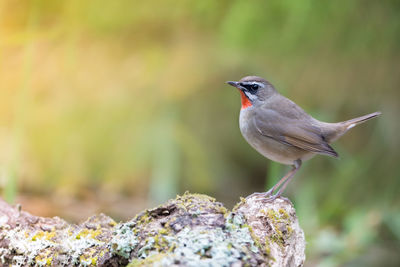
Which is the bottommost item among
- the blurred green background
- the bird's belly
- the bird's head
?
the bird's belly

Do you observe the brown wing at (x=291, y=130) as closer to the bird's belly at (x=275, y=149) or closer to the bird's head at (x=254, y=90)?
the bird's belly at (x=275, y=149)

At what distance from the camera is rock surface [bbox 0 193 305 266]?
2.05 meters

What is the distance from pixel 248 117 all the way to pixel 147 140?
2.52m

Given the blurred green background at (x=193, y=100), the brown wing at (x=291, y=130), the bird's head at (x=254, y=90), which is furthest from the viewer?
the blurred green background at (x=193, y=100)

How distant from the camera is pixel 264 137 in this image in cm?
352

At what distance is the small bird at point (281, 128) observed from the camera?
11.4 feet

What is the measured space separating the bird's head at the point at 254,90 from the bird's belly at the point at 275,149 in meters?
0.31

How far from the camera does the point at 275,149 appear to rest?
3.48 m

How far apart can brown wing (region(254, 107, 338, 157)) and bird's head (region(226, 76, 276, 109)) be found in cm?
13

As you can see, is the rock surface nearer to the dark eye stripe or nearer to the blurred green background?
the dark eye stripe

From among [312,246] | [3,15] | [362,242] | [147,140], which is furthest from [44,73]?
[362,242]

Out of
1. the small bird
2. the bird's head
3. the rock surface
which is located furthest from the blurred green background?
the rock surface

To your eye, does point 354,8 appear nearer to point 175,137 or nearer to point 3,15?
point 175,137

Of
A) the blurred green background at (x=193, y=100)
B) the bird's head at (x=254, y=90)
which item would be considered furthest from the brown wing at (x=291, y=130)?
the blurred green background at (x=193, y=100)
